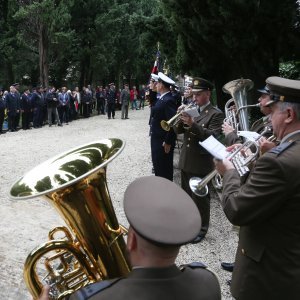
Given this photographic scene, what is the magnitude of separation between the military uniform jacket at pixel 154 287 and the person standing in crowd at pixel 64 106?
59.7 feet

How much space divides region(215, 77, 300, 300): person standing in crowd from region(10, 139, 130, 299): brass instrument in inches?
25.4

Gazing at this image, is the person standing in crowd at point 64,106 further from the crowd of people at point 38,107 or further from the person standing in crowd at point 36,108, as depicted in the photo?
the person standing in crowd at point 36,108

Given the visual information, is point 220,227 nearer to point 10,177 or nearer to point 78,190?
point 78,190

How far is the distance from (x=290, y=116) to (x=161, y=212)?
113 centimetres

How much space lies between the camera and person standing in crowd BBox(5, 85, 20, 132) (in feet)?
52.9

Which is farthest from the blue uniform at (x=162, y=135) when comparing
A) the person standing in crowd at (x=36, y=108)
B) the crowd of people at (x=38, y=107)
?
the person standing in crowd at (x=36, y=108)

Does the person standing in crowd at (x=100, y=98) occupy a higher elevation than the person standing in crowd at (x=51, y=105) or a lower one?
lower

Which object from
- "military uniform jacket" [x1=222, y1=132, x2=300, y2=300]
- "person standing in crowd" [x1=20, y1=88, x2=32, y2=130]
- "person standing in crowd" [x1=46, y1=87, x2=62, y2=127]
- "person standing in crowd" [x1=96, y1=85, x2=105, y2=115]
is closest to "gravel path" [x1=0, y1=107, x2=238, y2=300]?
"military uniform jacket" [x1=222, y1=132, x2=300, y2=300]

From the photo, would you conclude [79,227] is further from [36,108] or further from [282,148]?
[36,108]

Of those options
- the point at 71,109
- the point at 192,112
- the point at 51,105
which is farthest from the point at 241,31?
the point at 71,109

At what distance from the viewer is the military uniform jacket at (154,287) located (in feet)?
4.56

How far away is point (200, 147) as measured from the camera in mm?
4949

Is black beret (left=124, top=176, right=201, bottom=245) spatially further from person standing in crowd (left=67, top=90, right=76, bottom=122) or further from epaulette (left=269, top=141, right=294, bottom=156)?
person standing in crowd (left=67, top=90, right=76, bottom=122)

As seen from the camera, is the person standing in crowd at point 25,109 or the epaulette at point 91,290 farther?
the person standing in crowd at point 25,109
